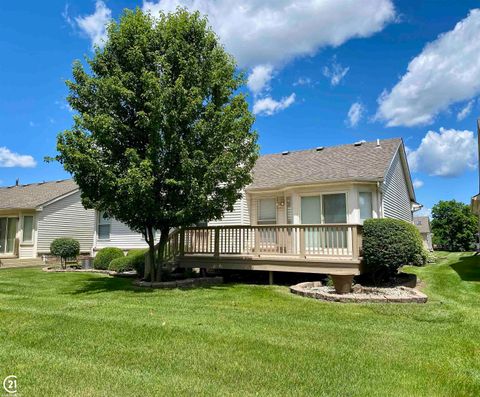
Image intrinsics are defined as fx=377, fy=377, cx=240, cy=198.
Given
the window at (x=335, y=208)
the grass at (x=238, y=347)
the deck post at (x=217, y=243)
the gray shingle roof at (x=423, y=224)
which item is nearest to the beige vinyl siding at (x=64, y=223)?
the deck post at (x=217, y=243)

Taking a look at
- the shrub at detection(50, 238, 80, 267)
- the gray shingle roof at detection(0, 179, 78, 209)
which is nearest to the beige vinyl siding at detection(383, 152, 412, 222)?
the shrub at detection(50, 238, 80, 267)

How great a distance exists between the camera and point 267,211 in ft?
51.8

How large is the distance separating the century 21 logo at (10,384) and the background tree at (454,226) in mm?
61178

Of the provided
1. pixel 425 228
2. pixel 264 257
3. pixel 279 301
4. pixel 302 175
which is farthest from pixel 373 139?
pixel 425 228

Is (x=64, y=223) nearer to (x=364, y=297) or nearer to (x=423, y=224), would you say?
(x=364, y=297)

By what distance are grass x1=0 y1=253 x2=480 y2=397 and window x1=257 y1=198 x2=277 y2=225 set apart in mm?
6926

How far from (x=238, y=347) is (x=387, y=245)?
6536 millimetres

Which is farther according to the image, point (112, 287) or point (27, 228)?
point (27, 228)

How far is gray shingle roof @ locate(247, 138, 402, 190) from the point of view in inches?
549

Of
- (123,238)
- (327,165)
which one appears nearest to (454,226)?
(327,165)

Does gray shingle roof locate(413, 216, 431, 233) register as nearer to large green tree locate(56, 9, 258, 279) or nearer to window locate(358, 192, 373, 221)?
window locate(358, 192, 373, 221)

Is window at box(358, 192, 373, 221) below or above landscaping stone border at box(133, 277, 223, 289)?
above

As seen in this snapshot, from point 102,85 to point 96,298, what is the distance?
5414 millimetres

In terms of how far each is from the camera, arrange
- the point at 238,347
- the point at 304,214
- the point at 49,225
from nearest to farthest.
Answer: the point at 238,347 < the point at 304,214 < the point at 49,225
